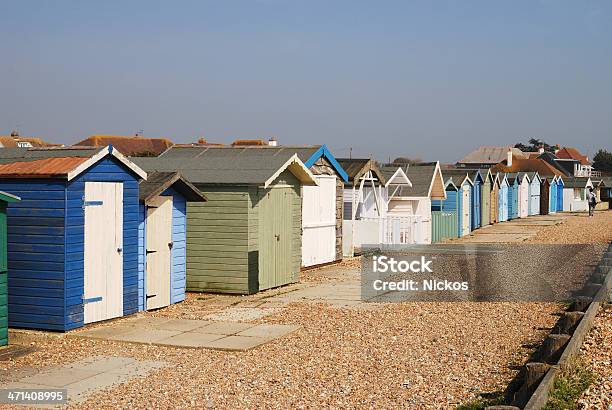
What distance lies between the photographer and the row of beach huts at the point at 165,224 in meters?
11.7

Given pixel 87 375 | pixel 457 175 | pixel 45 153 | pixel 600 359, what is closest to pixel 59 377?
pixel 87 375

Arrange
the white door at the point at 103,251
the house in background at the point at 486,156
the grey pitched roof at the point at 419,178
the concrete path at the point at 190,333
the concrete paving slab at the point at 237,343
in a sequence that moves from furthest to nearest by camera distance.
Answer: the house in background at the point at 486,156 < the grey pitched roof at the point at 419,178 < the white door at the point at 103,251 < the concrete path at the point at 190,333 < the concrete paving slab at the point at 237,343

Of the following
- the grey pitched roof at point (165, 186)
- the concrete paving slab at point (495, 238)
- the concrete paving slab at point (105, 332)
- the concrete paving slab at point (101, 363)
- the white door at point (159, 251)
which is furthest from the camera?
the concrete paving slab at point (495, 238)

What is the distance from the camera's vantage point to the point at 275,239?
57.1 ft

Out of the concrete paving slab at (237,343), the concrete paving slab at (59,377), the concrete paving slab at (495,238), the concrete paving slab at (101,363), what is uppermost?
the concrete paving slab at (495,238)

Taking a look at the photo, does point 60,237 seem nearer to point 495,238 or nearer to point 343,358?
point 343,358

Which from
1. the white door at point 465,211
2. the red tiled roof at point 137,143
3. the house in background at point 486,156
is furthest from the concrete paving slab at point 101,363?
the house in background at point 486,156

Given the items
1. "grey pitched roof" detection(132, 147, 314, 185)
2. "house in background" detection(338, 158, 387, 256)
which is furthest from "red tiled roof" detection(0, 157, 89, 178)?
"house in background" detection(338, 158, 387, 256)

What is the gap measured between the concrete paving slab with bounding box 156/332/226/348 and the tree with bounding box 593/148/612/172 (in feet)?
438

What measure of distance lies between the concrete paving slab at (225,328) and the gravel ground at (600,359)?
5.03m

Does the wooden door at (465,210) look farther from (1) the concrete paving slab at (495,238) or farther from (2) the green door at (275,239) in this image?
(2) the green door at (275,239)

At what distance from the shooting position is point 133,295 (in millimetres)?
13234

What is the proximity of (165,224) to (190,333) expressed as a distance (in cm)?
309

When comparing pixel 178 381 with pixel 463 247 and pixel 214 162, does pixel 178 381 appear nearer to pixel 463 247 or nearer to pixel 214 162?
pixel 214 162
